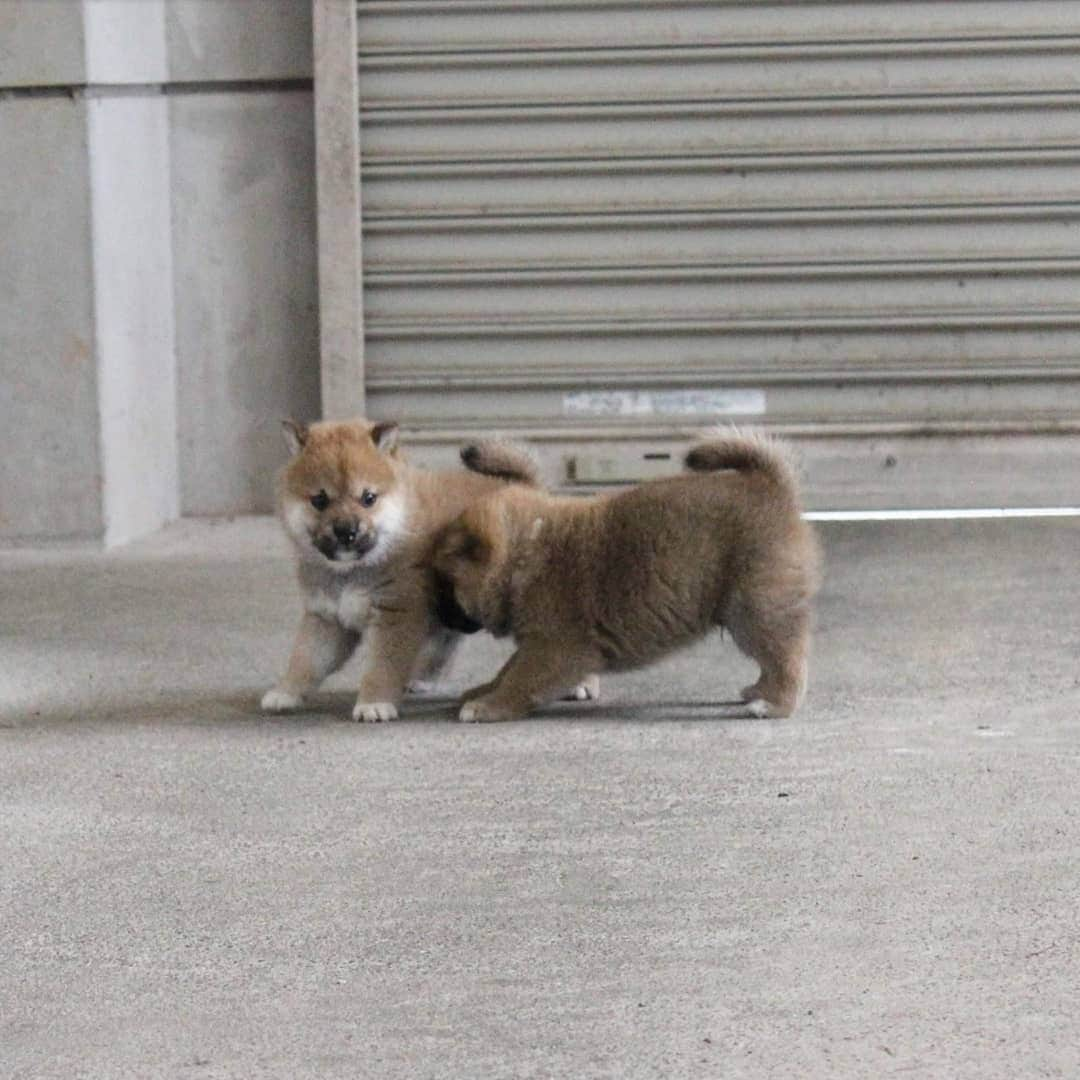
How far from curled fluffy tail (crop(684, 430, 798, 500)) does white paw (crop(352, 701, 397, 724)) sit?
3.33 ft

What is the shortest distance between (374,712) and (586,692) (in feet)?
2.14

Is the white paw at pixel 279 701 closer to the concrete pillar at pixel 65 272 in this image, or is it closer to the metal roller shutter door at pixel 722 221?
the concrete pillar at pixel 65 272

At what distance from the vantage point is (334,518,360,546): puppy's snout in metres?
5.04

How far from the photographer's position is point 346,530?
5043 mm

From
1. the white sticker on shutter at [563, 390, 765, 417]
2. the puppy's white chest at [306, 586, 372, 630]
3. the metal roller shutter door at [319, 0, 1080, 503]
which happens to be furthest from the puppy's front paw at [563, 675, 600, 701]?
the white sticker on shutter at [563, 390, 765, 417]

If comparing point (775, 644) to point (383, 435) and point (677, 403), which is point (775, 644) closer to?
point (383, 435)

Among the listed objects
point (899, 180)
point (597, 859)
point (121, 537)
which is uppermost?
point (899, 180)

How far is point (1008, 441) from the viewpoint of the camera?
857 cm

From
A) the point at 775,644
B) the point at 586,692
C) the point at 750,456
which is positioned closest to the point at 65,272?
the point at 586,692

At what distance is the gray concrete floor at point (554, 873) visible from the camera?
9.29 ft

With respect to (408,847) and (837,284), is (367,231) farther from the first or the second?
(408,847)

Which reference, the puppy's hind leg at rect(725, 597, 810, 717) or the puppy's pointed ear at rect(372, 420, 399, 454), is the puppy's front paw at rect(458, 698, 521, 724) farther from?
the puppy's pointed ear at rect(372, 420, 399, 454)

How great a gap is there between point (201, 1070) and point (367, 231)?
631cm

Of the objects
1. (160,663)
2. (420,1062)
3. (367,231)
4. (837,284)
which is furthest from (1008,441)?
(420,1062)
